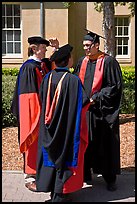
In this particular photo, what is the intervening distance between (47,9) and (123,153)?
11684 mm

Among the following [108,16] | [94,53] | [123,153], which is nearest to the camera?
[94,53]

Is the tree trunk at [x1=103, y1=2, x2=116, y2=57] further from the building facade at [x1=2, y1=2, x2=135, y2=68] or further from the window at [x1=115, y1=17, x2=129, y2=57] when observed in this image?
the window at [x1=115, y1=17, x2=129, y2=57]

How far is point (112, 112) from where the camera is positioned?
554cm

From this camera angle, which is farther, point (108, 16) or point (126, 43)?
point (126, 43)

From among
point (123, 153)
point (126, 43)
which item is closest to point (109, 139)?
point (123, 153)

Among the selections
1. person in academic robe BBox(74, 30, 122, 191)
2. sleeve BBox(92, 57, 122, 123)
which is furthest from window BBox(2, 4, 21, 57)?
sleeve BBox(92, 57, 122, 123)

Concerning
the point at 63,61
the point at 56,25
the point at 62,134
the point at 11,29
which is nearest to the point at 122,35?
the point at 56,25

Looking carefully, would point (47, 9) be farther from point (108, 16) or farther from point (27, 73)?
point (27, 73)

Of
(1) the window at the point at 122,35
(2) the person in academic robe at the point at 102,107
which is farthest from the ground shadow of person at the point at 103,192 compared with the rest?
(1) the window at the point at 122,35

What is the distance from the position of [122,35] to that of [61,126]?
1511cm

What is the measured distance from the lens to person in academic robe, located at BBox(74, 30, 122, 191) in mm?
5492

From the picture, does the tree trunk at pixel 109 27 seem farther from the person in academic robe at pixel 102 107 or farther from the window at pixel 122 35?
the window at pixel 122 35

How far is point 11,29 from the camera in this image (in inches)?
739

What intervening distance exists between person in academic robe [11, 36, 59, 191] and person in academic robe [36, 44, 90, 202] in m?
0.32
